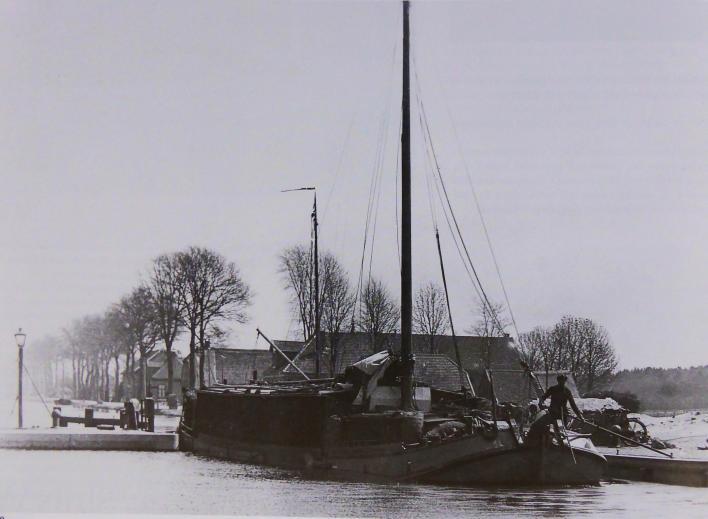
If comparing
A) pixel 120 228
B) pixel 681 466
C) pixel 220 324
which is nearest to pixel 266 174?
pixel 120 228

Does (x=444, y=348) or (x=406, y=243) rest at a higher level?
(x=406, y=243)

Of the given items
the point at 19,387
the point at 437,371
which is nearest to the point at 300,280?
the point at 19,387

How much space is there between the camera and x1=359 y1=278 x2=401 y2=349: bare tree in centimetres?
2584

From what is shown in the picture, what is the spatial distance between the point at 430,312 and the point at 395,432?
52.1ft

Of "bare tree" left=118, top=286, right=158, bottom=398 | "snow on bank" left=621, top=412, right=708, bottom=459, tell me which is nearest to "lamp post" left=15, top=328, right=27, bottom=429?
"bare tree" left=118, top=286, right=158, bottom=398

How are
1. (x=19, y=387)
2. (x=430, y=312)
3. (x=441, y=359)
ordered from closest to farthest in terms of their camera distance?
(x=19, y=387) → (x=430, y=312) → (x=441, y=359)

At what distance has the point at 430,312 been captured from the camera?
30609 millimetres

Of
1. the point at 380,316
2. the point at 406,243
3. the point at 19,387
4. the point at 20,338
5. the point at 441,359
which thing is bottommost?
the point at 19,387

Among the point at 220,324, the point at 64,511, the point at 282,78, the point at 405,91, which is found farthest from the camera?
the point at 220,324

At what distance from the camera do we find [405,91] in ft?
53.2

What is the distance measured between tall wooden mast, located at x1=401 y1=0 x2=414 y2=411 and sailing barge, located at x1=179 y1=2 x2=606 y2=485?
0.06 feet

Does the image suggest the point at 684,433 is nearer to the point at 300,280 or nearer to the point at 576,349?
the point at 576,349

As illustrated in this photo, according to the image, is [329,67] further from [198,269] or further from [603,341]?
[603,341]

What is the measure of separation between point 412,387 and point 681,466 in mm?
4902
